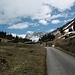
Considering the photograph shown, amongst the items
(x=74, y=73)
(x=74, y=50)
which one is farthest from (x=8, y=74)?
(x=74, y=50)

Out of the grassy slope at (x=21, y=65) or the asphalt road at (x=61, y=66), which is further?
the asphalt road at (x=61, y=66)

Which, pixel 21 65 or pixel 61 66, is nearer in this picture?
pixel 21 65

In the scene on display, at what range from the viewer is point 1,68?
18.4 metres

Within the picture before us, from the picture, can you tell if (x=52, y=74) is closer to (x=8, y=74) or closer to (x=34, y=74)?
(x=34, y=74)

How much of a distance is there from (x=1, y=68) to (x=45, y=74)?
4119 millimetres

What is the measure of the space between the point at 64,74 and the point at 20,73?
3.66 m

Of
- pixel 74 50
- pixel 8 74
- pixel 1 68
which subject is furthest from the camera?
pixel 74 50

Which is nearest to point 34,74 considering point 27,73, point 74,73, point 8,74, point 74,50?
point 27,73

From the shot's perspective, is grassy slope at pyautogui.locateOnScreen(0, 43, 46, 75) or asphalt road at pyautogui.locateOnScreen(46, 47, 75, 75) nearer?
grassy slope at pyautogui.locateOnScreen(0, 43, 46, 75)

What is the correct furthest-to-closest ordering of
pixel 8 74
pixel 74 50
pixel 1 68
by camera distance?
1. pixel 74 50
2. pixel 1 68
3. pixel 8 74

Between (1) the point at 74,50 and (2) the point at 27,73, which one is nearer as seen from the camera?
(2) the point at 27,73

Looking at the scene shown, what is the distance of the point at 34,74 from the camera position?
16.9m

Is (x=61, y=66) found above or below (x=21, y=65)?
below

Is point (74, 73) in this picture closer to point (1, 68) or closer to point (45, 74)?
point (45, 74)
